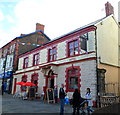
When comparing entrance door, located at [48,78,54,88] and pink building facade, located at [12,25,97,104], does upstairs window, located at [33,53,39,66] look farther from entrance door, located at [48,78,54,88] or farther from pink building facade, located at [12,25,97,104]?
entrance door, located at [48,78,54,88]

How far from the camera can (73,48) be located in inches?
595

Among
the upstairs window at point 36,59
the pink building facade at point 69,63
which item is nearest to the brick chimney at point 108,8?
the pink building facade at point 69,63

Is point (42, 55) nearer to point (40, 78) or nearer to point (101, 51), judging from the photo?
point (40, 78)

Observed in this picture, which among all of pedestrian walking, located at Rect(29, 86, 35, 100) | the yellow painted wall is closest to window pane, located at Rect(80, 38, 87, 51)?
the yellow painted wall

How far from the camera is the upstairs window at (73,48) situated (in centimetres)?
1486

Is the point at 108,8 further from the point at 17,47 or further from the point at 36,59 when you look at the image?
the point at 17,47

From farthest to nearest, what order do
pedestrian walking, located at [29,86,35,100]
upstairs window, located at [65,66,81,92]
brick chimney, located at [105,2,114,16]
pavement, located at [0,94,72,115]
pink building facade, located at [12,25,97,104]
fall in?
brick chimney, located at [105,2,114,16] → pedestrian walking, located at [29,86,35,100] → upstairs window, located at [65,66,81,92] → pink building facade, located at [12,25,97,104] → pavement, located at [0,94,72,115]

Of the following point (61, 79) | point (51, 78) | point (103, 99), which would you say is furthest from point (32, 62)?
point (103, 99)

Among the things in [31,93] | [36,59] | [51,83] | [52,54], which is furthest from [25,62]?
[51,83]

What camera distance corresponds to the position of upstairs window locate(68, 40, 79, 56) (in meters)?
14.9

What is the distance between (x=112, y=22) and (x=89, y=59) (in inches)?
257

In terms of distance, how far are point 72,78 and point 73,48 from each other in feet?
10.3

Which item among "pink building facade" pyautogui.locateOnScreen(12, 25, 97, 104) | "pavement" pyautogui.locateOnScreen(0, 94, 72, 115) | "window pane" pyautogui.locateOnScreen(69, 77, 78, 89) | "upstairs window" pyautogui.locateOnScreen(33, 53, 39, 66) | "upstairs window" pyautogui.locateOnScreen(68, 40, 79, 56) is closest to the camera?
"pavement" pyautogui.locateOnScreen(0, 94, 72, 115)

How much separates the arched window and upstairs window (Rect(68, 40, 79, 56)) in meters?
1.61
